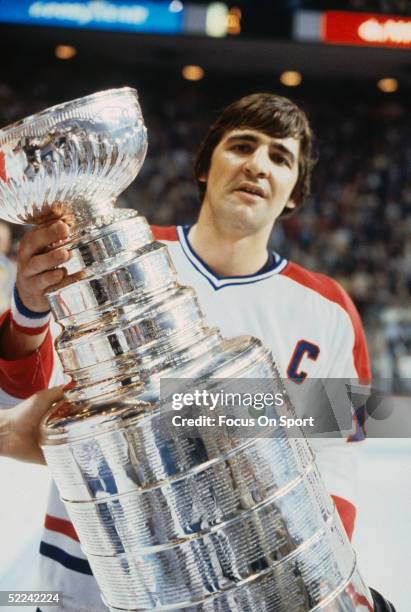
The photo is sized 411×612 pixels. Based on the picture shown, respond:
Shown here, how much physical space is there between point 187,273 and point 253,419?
1.27 feet

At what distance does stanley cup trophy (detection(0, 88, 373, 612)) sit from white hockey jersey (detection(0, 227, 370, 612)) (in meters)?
0.24

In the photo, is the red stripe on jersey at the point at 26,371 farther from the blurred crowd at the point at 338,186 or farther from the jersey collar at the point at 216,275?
the blurred crowd at the point at 338,186

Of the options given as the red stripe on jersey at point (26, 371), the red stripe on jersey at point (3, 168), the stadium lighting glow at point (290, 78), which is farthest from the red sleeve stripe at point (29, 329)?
the stadium lighting glow at point (290, 78)

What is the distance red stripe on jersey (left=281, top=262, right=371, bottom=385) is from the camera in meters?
0.76

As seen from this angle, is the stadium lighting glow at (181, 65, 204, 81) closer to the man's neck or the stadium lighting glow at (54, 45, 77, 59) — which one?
the stadium lighting glow at (54, 45, 77, 59)

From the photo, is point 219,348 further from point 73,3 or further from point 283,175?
point 73,3

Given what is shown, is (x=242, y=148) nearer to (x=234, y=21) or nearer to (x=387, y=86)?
(x=234, y=21)

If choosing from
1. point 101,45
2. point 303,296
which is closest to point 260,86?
point 101,45

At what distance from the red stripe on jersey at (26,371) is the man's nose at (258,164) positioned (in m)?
0.29

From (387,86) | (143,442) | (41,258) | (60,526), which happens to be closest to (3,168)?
(41,258)

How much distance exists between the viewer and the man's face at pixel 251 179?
0.74 meters

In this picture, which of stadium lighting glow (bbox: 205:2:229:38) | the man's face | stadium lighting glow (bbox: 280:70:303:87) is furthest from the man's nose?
stadium lighting glow (bbox: 280:70:303:87)

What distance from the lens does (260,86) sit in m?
4.52

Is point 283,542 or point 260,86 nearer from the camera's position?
point 283,542
